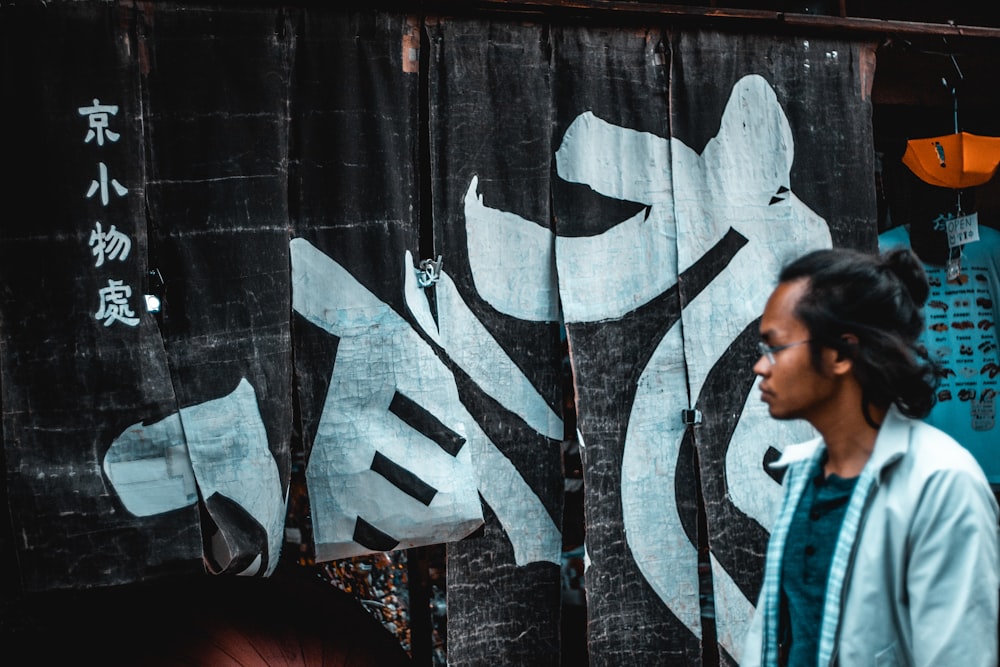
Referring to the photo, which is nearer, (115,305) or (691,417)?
(115,305)

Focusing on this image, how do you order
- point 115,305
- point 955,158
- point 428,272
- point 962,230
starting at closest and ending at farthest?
1. point 115,305
2. point 428,272
3. point 955,158
4. point 962,230

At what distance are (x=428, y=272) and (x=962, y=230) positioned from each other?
3.29 metres

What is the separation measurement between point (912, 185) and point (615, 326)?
258 cm

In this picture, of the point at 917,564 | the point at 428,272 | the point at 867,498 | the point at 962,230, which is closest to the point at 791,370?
the point at 867,498

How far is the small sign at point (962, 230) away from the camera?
199 inches

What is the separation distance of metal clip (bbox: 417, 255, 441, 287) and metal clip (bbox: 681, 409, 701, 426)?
1.36 metres

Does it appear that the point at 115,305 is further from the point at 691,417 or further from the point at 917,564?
the point at 917,564

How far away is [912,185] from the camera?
549cm

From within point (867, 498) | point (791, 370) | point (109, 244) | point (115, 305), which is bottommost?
point (867, 498)

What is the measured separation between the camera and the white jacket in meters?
1.94

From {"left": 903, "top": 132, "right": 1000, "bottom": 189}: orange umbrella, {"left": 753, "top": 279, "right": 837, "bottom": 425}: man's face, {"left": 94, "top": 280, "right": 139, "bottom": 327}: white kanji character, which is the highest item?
{"left": 903, "top": 132, "right": 1000, "bottom": 189}: orange umbrella

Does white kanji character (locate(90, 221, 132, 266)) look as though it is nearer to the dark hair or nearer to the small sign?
the dark hair

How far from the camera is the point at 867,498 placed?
2.16 metres

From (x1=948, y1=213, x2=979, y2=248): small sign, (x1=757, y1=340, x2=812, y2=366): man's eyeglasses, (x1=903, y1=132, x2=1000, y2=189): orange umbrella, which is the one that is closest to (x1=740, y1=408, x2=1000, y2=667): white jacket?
(x1=757, y1=340, x2=812, y2=366): man's eyeglasses
